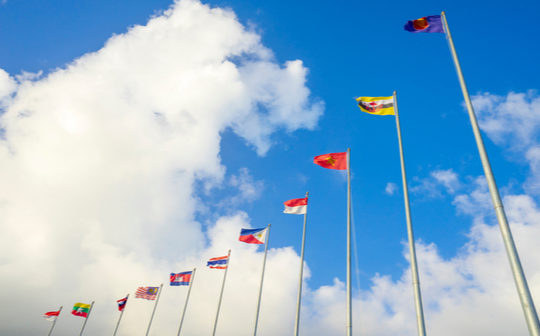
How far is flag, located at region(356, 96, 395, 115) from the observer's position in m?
17.0

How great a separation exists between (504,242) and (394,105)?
9259mm

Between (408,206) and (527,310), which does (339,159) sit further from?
(527,310)

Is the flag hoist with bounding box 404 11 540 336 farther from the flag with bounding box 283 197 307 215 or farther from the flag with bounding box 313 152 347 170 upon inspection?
the flag with bounding box 283 197 307 215

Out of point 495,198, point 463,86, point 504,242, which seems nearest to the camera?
point 504,242

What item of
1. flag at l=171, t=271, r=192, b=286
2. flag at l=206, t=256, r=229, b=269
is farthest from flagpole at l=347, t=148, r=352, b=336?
flag at l=171, t=271, r=192, b=286

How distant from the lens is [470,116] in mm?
11164

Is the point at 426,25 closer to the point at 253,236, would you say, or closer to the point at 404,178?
the point at 404,178

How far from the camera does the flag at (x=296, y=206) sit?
2619 centimetres

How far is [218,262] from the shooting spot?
35250 mm

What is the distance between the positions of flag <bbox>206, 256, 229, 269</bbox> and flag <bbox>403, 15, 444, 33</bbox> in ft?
93.3

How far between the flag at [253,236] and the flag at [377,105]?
1684cm

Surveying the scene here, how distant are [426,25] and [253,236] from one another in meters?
22.2

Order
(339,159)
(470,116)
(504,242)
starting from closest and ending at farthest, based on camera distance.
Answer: (504,242)
(470,116)
(339,159)

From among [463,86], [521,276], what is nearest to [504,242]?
[521,276]
